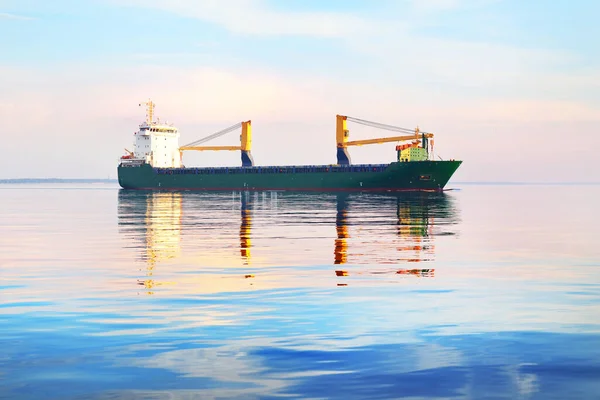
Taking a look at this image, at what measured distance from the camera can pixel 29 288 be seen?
15.9 meters

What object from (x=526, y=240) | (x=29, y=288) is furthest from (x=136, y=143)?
(x=29, y=288)

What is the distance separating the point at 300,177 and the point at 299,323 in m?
101

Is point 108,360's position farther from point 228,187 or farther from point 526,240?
point 228,187

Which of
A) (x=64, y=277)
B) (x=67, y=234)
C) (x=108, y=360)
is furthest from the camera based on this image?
(x=67, y=234)

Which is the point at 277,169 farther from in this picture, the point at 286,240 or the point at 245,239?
the point at 286,240

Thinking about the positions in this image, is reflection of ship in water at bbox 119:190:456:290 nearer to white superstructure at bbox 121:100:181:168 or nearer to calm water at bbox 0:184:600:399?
calm water at bbox 0:184:600:399

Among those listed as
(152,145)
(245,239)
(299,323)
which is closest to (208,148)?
(152,145)

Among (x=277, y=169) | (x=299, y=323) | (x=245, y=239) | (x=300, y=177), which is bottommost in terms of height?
(x=299, y=323)

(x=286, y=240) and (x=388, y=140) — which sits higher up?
(x=388, y=140)

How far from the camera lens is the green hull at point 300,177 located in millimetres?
104438

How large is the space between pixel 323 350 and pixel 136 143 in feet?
419

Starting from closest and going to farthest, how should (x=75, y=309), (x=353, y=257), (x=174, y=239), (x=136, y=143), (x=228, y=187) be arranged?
(x=75, y=309) → (x=353, y=257) → (x=174, y=239) → (x=228, y=187) → (x=136, y=143)

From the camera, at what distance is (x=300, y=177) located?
113 m

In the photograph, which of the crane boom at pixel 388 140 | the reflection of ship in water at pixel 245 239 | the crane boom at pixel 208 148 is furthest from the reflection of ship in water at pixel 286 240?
the crane boom at pixel 208 148
